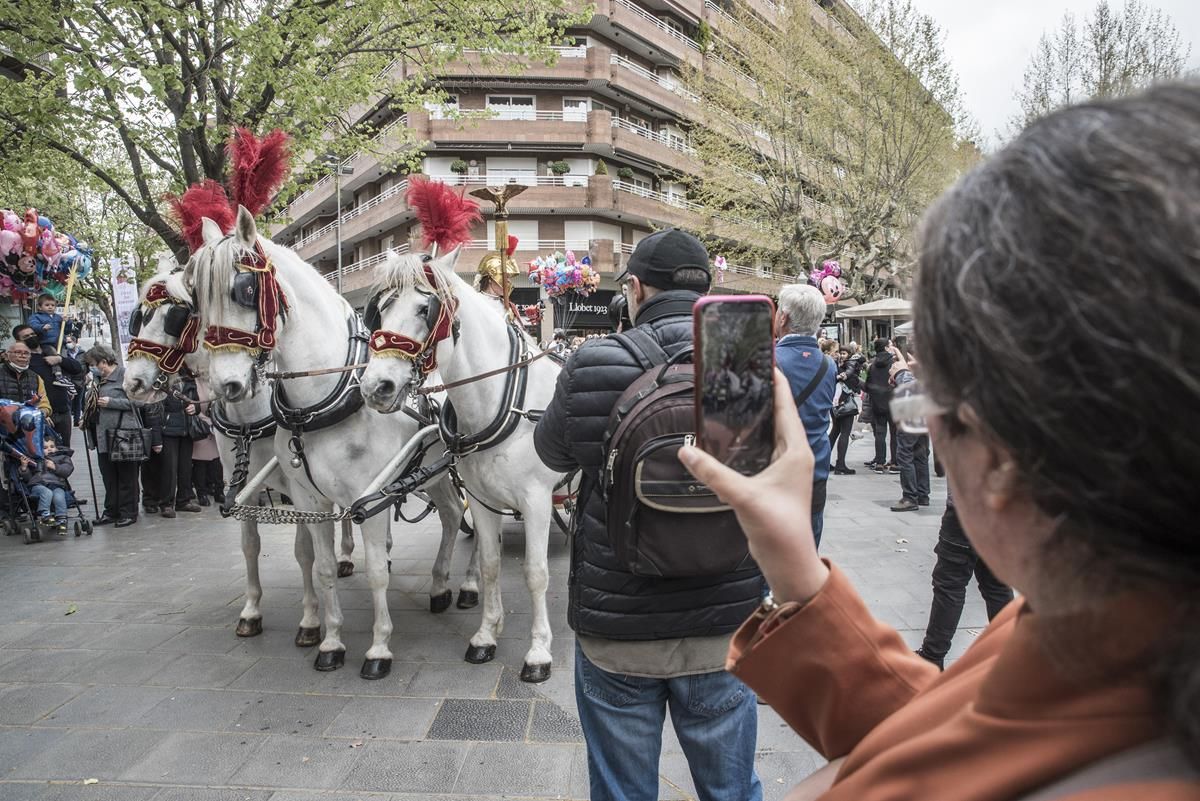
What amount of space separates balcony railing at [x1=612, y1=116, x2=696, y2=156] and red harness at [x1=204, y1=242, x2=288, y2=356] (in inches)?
1248

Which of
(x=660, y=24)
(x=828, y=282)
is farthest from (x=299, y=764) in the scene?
(x=660, y=24)

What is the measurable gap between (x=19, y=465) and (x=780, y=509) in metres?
8.86

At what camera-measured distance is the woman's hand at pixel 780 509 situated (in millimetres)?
976

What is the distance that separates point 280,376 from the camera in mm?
3758

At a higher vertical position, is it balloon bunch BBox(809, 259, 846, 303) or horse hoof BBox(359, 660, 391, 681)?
balloon bunch BBox(809, 259, 846, 303)

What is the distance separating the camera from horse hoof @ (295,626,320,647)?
4395mm

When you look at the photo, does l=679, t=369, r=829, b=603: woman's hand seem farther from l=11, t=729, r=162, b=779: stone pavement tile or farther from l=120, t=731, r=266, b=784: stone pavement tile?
l=11, t=729, r=162, b=779: stone pavement tile

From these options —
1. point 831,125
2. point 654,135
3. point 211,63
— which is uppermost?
point 654,135

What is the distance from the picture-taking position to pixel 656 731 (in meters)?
1.98

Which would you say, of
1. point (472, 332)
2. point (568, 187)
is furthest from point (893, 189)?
point (472, 332)

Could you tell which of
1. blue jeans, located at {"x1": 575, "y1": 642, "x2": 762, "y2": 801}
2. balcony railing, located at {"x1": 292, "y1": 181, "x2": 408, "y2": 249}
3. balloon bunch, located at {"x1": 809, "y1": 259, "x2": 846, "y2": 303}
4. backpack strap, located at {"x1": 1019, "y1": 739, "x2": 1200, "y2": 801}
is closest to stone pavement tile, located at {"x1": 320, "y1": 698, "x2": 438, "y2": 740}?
blue jeans, located at {"x1": 575, "y1": 642, "x2": 762, "y2": 801}

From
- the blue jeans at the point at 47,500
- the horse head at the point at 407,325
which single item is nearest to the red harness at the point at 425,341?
the horse head at the point at 407,325

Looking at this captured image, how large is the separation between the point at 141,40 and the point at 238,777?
8768mm

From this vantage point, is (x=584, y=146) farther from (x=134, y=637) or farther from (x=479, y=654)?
(x=479, y=654)
